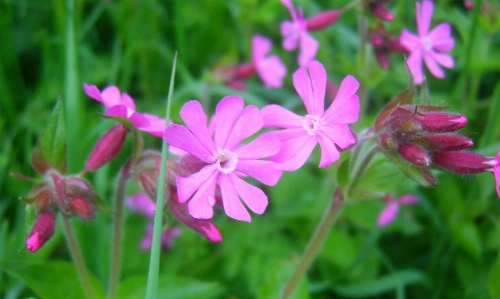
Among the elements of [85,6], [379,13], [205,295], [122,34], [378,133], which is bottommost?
[205,295]

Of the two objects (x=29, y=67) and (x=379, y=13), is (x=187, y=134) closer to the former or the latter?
(x=379, y=13)

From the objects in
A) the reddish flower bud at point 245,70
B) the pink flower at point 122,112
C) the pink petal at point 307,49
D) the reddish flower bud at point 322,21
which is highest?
the reddish flower bud at point 245,70

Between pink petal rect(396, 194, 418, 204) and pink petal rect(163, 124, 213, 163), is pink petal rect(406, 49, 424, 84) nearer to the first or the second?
pink petal rect(396, 194, 418, 204)

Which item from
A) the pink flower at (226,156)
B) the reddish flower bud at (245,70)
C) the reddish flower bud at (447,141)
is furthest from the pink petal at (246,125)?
the reddish flower bud at (245,70)

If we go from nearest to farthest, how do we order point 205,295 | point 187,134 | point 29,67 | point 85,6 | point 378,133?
1. point 187,134
2. point 378,133
3. point 205,295
4. point 29,67
5. point 85,6

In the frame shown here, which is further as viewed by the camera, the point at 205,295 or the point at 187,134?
the point at 205,295

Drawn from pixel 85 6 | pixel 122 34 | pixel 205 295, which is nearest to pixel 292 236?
pixel 205 295

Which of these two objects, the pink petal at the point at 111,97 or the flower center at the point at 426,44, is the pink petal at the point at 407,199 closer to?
the flower center at the point at 426,44
